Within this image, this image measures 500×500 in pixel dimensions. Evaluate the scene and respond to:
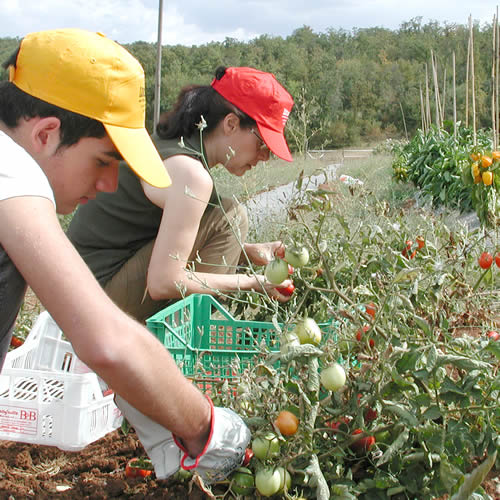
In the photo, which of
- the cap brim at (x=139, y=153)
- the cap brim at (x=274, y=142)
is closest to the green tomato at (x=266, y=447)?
the cap brim at (x=139, y=153)

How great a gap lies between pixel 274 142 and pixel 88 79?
111cm

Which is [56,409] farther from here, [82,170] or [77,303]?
[77,303]

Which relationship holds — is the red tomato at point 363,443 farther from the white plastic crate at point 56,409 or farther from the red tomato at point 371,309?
the white plastic crate at point 56,409

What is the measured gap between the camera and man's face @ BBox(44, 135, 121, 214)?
4.45 feet

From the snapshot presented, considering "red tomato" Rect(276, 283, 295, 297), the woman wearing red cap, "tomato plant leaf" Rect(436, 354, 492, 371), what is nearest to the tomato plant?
"tomato plant leaf" Rect(436, 354, 492, 371)

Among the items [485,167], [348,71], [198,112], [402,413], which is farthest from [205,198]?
[348,71]

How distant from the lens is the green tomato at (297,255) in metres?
1.47

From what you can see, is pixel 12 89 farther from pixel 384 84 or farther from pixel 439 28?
pixel 439 28

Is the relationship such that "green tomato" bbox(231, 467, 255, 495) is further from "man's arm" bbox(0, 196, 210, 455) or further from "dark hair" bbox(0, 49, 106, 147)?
"dark hair" bbox(0, 49, 106, 147)

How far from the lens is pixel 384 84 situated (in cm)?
4791

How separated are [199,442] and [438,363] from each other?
535 millimetres

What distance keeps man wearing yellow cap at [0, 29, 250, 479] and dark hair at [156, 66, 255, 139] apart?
93cm

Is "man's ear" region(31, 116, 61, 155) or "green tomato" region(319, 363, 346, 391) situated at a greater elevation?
"man's ear" region(31, 116, 61, 155)

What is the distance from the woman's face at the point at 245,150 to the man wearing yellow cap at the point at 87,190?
94 cm
